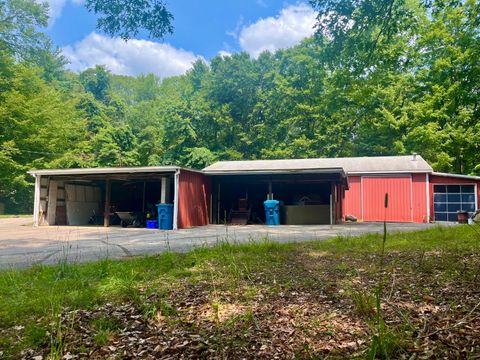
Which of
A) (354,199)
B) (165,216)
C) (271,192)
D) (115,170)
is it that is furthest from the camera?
(354,199)

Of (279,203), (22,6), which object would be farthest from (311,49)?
(22,6)

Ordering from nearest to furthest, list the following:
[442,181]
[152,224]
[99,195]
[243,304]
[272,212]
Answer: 1. [243,304]
2. [152,224]
3. [272,212]
4. [442,181]
5. [99,195]

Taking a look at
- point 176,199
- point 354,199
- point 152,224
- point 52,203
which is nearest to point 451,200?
point 354,199

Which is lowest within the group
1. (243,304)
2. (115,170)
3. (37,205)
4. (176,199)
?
(243,304)

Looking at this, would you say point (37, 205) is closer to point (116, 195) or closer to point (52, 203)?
point (52, 203)

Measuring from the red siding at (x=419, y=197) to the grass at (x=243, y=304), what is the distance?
524 inches

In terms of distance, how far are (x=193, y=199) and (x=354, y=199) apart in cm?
892

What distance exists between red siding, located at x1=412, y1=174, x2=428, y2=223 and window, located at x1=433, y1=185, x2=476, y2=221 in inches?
34.7

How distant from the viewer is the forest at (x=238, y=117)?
867 inches

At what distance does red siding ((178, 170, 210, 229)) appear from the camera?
1313 centimetres

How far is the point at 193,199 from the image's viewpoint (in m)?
14.1

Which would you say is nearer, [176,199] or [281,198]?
[176,199]

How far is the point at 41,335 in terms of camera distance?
257 cm

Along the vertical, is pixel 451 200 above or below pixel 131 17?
below
